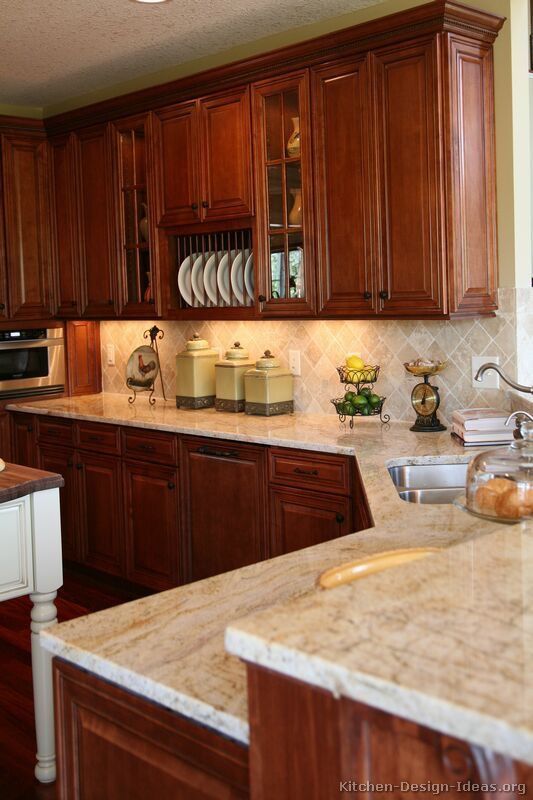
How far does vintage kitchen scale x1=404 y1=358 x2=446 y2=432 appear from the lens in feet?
12.2

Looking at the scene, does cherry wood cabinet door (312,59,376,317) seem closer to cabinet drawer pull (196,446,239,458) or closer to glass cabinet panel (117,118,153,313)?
cabinet drawer pull (196,446,239,458)

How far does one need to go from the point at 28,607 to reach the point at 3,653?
0.63 m

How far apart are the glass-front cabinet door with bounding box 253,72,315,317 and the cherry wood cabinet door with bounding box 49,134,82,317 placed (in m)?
1.52

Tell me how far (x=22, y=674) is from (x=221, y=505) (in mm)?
1096

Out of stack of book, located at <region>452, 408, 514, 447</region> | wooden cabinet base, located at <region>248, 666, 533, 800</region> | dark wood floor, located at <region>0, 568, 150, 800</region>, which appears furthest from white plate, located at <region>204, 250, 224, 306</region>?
wooden cabinet base, located at <region>248, 666, 533, 800</region>

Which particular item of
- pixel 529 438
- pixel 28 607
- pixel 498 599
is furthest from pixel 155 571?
pixel 498 599

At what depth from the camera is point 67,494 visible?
198 inches

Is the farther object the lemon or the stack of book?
the lemon

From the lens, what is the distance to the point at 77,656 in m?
1.48

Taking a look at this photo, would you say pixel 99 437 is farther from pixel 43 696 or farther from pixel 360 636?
pixel 360 636

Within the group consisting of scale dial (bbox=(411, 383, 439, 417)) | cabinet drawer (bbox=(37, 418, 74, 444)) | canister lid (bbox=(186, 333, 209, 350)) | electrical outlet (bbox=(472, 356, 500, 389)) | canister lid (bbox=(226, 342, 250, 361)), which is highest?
canister lid (bbox=(186, 333, 209, 350))

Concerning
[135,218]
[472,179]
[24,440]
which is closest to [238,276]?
[135,218]

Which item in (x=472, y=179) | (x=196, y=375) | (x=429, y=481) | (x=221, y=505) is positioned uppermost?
(x=472, y=179)

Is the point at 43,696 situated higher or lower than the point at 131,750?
lower
